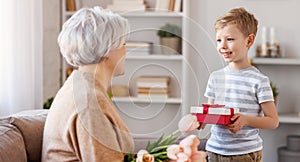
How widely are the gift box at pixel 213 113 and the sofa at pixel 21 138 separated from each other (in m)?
0.18

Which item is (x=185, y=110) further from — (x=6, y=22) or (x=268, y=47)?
(x=268, y=47)

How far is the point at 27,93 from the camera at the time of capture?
3.85 m

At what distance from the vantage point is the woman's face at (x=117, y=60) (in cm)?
183

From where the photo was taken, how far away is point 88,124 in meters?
1.79

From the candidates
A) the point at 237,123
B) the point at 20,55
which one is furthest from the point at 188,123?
the point at 20,55

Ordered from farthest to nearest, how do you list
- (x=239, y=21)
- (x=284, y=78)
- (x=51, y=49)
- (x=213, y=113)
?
(x=284, y=78), (x=51, y=49), (x=239, y=21), (x=213, y=113)

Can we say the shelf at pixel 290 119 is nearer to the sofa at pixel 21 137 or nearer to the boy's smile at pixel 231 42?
the boy's smile at pixel 231 42

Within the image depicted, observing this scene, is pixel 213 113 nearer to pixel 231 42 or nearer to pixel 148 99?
pixel 148 99

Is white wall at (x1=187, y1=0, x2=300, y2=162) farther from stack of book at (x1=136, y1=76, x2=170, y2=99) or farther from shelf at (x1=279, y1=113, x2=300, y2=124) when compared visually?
stack of book at (x1=136, y1=76, x2=170, y2=99)

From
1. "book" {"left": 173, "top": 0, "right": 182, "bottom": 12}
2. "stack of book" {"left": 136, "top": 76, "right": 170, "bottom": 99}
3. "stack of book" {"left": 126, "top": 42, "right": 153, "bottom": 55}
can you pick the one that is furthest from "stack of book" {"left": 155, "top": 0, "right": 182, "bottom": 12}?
"stack of book" {"left": 136, "top": 76, "right": 170, "bottom": 99}

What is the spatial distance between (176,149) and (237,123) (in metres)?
0.68

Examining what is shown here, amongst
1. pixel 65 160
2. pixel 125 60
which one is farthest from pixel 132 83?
pixel 65 160

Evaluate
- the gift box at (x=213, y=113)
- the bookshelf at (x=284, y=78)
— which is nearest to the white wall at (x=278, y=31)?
the bookshelf at (x=284, y=78)

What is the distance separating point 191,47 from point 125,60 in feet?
0.67
